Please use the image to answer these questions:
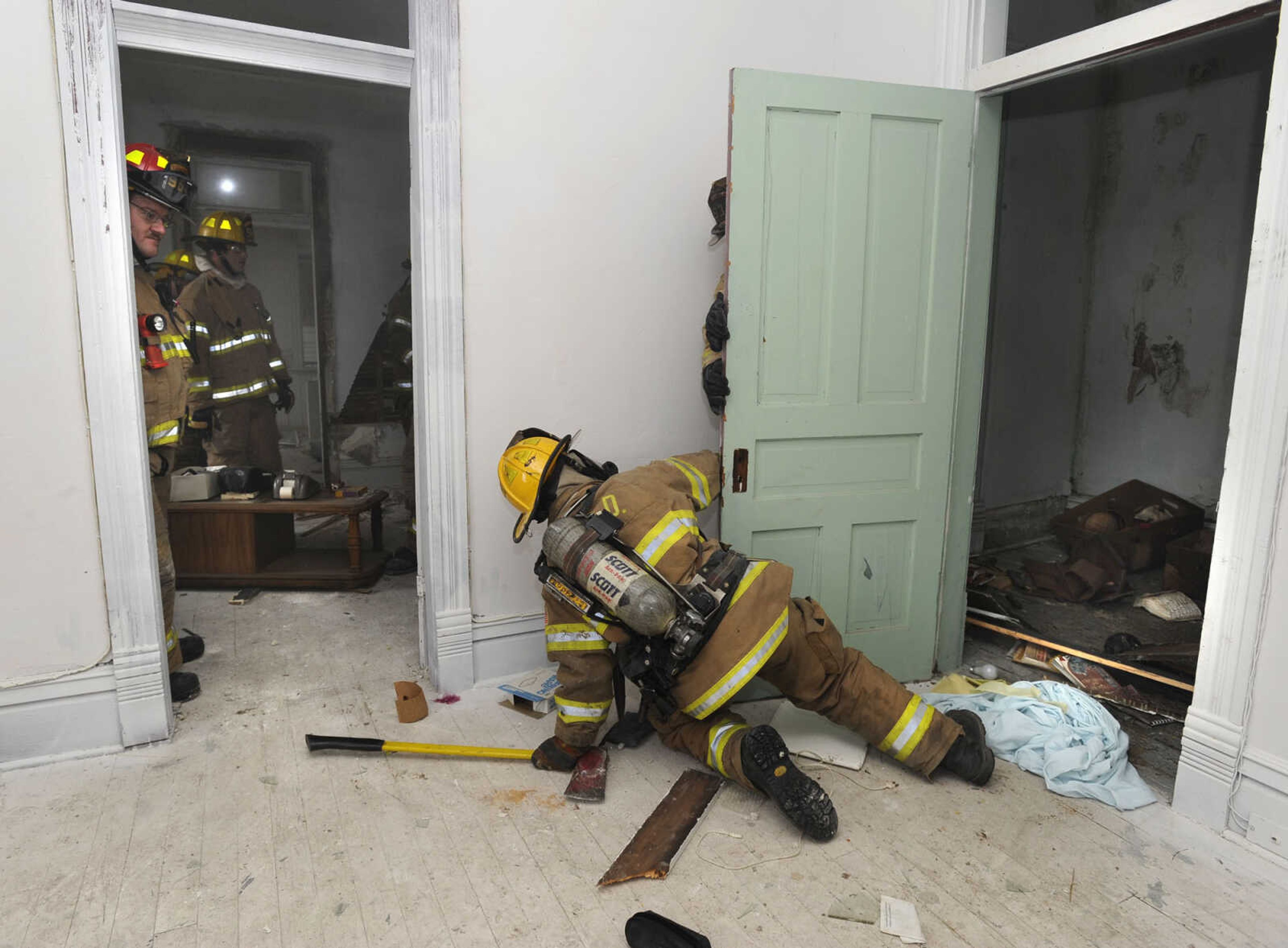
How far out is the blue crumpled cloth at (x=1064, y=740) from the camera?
7.95 ft

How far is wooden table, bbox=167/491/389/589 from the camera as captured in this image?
13.6 ft

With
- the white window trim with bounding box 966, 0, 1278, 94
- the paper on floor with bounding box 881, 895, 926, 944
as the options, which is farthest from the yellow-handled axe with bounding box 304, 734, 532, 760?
the white window trim with bounding box 966, 0, 1278, 94

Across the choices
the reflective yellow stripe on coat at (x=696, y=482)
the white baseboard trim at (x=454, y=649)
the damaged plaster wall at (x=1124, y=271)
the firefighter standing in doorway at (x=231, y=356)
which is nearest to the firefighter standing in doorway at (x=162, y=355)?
the white baseboard trim at (x=454, y=649)

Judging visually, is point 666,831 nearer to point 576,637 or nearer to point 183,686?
point 576,637

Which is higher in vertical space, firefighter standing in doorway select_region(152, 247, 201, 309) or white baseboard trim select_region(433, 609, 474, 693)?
firefighter standing in doorway select_region(152, 247, 201, 309)

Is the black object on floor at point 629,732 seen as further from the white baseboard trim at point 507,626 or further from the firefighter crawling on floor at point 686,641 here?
the white baseboard trim at point 507,626

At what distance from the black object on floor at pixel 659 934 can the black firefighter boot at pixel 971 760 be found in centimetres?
103

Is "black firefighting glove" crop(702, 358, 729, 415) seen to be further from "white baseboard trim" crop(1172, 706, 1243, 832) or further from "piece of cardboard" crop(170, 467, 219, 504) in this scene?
"piece of cardboard" crop(170, 467, 219, 504)

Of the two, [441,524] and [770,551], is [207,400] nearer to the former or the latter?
[441,524]

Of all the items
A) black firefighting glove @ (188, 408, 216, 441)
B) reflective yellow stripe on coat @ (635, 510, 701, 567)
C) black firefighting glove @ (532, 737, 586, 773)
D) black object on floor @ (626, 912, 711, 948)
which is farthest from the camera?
black firefighting glove @ (188, 408, 216, 441)

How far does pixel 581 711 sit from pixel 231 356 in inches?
146

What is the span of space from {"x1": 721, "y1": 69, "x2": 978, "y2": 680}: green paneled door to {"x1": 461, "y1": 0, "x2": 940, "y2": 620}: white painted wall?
1.91ft

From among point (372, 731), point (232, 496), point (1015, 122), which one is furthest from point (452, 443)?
point (1015, 122)

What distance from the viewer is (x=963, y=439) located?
3160 millimetres
